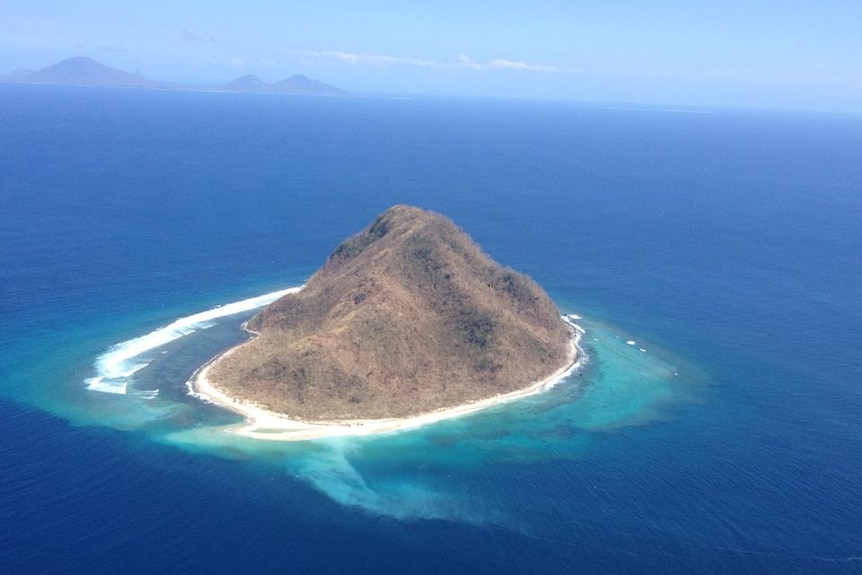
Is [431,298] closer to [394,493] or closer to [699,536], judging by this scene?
[394,493]

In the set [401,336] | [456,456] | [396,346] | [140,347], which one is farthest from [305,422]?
[140,347]

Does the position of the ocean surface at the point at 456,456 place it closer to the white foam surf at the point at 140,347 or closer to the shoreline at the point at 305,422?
the white foam surf at the point at 140,347

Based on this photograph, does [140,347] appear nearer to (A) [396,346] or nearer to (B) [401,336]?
(A) [396,346]

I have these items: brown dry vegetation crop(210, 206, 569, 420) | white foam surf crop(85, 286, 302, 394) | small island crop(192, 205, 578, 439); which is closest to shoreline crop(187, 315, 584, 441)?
small island crop(192, 205, 578, 439)

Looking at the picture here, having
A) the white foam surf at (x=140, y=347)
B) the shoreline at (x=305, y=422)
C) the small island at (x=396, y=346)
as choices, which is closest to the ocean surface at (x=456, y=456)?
the white foam surf at (x=140, y=347)

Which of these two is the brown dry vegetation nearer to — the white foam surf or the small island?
the small island

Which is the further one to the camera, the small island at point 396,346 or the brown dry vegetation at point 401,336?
the brown dry vegetation at point 401,336
